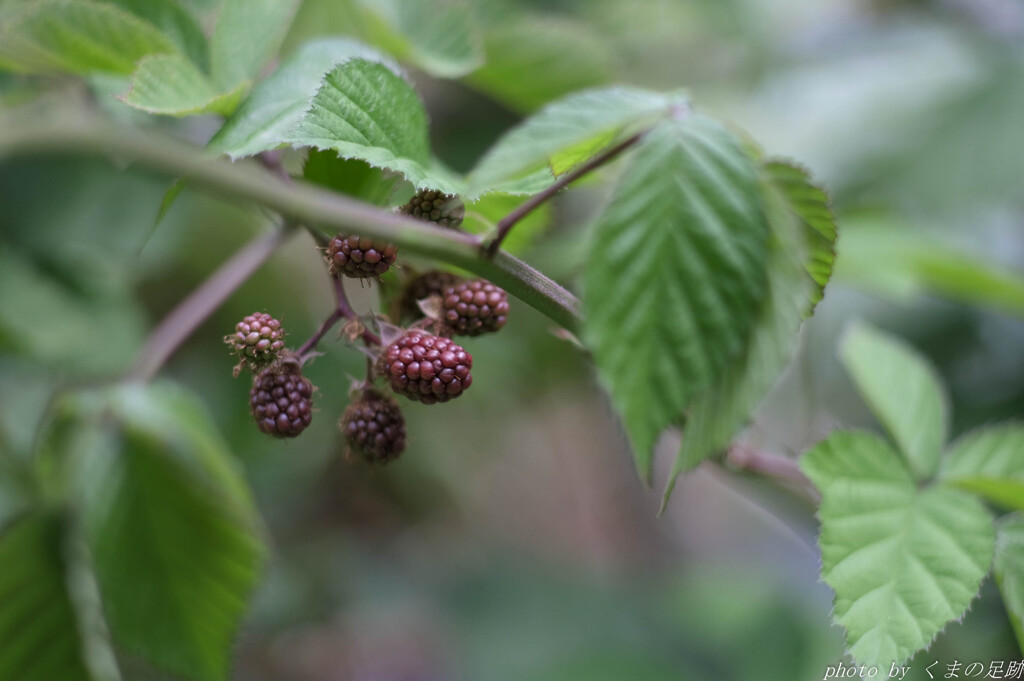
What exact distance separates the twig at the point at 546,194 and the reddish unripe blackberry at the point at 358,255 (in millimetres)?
66

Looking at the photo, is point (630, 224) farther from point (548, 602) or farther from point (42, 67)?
point (548, 602)

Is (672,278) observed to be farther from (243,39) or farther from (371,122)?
(243,39)

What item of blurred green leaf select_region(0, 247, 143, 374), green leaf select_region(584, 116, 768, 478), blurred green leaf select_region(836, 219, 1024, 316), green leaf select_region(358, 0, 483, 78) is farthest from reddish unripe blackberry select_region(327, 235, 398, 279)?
blurred green leaf select_region(836, 219, 1024, 316)

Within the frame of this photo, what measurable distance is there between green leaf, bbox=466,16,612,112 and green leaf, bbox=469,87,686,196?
48 centimetres

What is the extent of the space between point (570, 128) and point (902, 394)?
1.78 feet

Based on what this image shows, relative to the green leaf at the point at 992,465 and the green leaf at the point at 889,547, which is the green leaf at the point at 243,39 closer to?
the green leaf at the point at 889,547

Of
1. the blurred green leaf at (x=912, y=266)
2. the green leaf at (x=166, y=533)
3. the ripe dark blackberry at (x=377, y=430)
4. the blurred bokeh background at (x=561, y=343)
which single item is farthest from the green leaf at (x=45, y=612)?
the blurred green leaf at (x=912, y=266)

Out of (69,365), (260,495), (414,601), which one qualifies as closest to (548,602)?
(414,601)

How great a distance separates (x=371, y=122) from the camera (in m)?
0.53

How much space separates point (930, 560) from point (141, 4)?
0.78m

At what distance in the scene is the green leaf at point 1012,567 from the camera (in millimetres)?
632

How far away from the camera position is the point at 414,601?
1.77 meters

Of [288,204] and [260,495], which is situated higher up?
[288,204]

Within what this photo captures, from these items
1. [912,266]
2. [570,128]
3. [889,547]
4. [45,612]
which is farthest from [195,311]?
[912,266]
